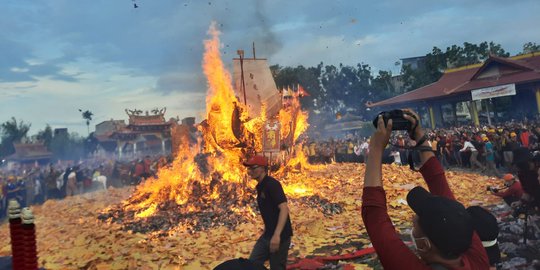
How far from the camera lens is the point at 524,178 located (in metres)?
7.09

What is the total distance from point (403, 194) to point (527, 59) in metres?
18.9

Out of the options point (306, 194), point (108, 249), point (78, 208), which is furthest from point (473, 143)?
point (78, 208)

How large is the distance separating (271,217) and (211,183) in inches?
295

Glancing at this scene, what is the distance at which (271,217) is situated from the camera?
4.80 metres

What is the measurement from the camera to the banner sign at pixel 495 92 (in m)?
20.1

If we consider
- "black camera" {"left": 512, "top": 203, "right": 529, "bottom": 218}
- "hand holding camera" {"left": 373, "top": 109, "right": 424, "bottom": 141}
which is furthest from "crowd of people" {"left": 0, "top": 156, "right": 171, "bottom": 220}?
"hand holding camera" {"left": 373, "top": 109, "right": 424, "bottom": 141}

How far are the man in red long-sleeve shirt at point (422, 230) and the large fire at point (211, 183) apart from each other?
834 cm

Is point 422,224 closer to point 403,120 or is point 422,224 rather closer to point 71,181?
point 403,120

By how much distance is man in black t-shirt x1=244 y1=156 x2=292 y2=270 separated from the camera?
184 inches

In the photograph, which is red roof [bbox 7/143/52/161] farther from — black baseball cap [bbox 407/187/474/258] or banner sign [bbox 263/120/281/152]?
black baseball cap [bbox 407/187/474/258]

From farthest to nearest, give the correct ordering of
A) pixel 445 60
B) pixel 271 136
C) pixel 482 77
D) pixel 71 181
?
pixel 445 60 < pixel 482 77 < pixel 71 181 < pixel 271 136

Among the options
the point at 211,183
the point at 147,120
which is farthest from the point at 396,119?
the point at 147,120

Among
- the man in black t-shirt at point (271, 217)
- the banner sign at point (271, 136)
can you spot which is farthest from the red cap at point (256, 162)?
the banner sign at point (271, 136)

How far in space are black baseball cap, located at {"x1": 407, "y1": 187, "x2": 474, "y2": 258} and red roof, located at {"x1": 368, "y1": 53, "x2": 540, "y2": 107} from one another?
899 inches
